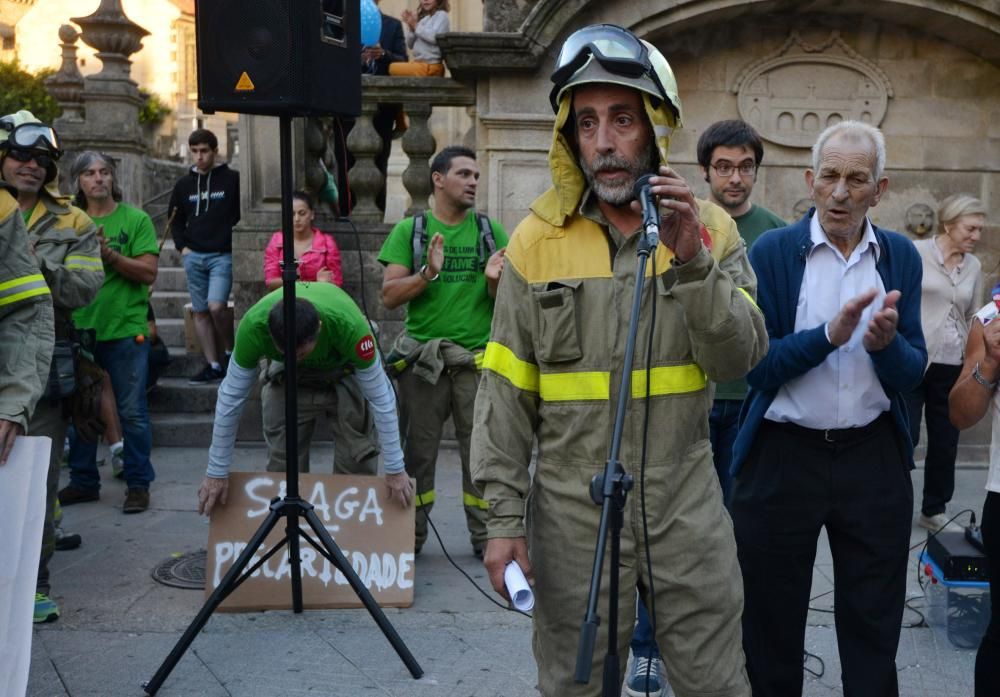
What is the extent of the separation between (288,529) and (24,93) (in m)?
25.1

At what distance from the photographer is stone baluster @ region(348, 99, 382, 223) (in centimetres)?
833

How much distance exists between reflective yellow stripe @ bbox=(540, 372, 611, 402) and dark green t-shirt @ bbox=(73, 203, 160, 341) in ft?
15.6

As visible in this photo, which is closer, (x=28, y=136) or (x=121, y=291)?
(x=28, y=136)

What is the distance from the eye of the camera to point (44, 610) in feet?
17.2

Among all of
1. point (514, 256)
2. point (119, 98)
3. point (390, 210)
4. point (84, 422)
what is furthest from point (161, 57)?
point (514, 256)

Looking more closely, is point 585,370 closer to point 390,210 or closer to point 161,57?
point 390,210

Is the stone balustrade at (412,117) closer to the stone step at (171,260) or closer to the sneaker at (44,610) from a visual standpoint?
the sneaker at (44,610)

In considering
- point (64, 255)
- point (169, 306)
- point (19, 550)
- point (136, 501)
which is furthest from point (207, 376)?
point (19, 550)

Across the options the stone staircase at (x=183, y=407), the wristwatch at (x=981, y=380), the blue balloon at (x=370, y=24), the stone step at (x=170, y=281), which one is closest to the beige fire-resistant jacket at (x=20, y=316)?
the wristwatch at (x=981, y=380)

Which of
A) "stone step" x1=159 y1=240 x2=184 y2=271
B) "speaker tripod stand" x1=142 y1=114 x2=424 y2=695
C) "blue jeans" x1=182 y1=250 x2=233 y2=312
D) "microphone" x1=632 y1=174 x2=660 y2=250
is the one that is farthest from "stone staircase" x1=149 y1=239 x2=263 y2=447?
"microphone" x1=632 y1=174 x2=660 y2=250

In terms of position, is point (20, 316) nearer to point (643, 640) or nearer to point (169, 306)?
point (643, 640)

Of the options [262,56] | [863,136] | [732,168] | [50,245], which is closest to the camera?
[863,136]

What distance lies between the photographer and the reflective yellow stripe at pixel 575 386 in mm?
2842

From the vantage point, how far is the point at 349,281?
8406 mm
